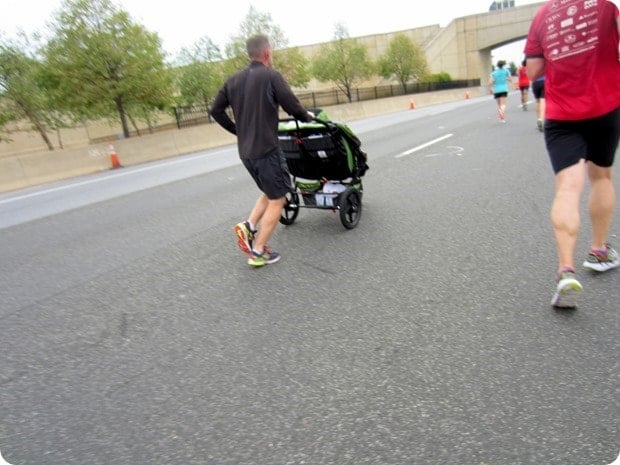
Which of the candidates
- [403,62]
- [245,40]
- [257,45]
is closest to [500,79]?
[257,45]

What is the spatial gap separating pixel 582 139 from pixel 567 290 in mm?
1053

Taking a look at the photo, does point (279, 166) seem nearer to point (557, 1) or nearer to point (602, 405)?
point (557, 1)

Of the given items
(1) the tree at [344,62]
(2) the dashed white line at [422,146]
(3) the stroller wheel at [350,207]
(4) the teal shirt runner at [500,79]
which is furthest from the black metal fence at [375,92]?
(3) the stroller wheel at [350,207]

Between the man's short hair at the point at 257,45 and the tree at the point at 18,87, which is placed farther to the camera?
the tree at the point at 18,87

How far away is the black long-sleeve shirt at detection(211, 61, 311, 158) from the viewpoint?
3.89 m

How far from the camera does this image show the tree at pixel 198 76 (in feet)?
121

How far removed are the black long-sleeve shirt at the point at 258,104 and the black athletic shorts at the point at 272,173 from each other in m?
0.07

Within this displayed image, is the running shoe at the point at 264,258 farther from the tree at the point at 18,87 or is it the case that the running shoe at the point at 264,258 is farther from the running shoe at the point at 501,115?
the tree at the point at 18,87

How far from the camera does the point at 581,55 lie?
283 centimetres

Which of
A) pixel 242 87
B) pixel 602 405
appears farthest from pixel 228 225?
pixel 602 405

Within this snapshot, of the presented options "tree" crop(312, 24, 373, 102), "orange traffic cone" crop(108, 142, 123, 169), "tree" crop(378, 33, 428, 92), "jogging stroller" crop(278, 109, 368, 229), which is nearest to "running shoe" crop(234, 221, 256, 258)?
"jogging stroller" crop(278, 109, 368, 229)

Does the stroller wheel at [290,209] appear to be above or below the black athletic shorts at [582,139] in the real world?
below

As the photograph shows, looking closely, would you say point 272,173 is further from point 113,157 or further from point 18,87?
point 18,87

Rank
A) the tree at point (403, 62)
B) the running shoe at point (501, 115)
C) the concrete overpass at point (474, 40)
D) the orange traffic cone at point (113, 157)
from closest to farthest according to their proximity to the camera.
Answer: the running shoe at point (501, 115)
the orange traffic cone at point (113, 157)
the tree at point (403, 62)
the concrete overpass at point (474, 40)
